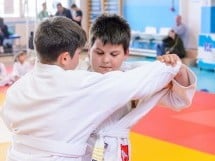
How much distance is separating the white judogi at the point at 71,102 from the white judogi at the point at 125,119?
163 millimetres

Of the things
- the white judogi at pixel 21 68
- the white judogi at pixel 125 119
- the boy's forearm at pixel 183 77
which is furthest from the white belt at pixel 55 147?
the white judogi at pixel 21 68

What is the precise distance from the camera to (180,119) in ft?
24.0

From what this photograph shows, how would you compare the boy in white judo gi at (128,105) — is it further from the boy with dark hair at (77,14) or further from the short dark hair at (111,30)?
the boy with dark hair at (77,14)

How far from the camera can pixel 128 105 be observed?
2.48m

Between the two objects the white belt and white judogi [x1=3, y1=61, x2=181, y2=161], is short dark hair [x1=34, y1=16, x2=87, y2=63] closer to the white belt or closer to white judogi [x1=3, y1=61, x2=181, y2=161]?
white judogi [x1=3, y1=61, x2=181, y2=161]

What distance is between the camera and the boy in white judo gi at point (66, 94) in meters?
2.13

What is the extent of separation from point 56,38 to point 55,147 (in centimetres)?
56

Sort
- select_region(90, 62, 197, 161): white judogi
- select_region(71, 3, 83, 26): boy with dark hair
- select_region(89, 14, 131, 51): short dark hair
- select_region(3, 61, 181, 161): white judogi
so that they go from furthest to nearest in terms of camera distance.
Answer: select_region(71, 3, 83, 26): boy with dark hair → select_region(89, 14, 131, 51): short dark hair → select_region(90, 62, 197, 161): white judogi → select_region(3, 61, 181, 161): white judogi

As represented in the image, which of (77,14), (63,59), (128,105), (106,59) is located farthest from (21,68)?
(63,59)

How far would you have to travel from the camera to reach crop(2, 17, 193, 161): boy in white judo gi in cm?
213

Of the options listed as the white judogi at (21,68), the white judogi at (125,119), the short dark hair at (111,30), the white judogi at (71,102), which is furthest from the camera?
the white judogi at (21,68)

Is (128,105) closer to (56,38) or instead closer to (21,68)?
(56,38)

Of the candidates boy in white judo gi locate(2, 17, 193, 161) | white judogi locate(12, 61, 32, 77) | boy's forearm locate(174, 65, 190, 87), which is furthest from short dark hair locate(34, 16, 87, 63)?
white judogi locate(12, 61, 32, 77)

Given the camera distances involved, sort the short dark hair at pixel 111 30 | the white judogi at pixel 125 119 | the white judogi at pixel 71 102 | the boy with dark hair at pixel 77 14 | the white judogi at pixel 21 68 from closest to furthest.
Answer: the white judogi at pixel 71 102, the white judogi at pixel 125 119, the short dark hair at pixel 111 30, the white judogi at pixel 21 68, the boy with dark hair at pixel 77 14
